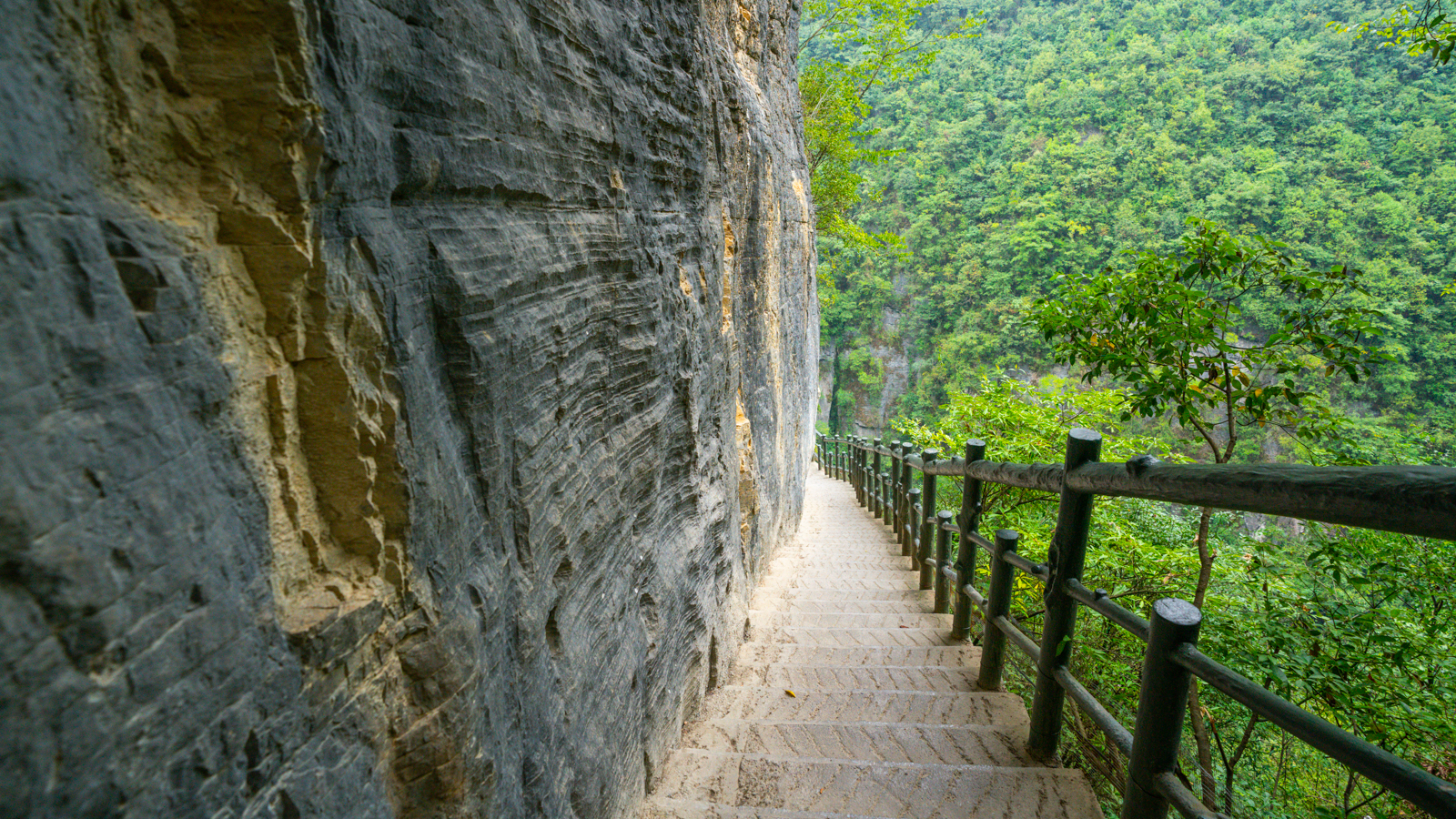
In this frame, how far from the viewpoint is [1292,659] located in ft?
10.5

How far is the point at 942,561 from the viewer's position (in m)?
3.68

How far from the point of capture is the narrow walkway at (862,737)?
2012 millimetres

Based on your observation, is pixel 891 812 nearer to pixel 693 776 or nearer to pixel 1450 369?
pixel 693 776

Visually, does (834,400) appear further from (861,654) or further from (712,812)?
(712,812)

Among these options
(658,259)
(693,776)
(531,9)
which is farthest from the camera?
(658,259)

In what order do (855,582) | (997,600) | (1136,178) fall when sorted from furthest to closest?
(1136,178)
(855,582)
(997,600)

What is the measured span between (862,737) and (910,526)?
3228mm

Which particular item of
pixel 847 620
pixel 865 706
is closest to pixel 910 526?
pixel 847 620

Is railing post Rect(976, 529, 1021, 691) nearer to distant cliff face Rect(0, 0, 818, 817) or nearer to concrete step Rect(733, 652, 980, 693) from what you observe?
concrete step Rect(733, 652, 980, 693)

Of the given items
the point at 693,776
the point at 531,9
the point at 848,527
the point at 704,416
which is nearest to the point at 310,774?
the point at 693,776

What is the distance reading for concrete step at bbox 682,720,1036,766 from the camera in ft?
7.36

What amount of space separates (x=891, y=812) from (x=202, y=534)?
200 cm

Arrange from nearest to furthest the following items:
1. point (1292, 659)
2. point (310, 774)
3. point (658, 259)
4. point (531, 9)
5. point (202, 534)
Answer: point (202, 534)
point (310, 774)
point (531, 9)
point (658, 259)
point (1292, 659)

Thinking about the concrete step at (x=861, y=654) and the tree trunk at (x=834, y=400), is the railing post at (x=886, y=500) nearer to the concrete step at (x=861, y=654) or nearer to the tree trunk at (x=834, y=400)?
the concrete step at (x=861, y=654)
